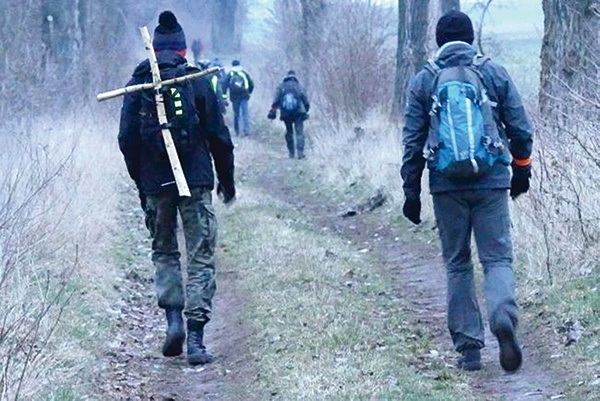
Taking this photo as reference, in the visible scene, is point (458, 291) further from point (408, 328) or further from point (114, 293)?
point (114, 293)

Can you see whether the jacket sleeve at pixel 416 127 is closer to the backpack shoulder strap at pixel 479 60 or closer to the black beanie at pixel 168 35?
the backpack shoulder strap at pixel 479 60

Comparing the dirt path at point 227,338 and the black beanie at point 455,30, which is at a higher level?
the black beanie at point 455,30

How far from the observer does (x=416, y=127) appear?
7441 mm

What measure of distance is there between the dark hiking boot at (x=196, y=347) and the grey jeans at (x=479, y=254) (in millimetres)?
1753

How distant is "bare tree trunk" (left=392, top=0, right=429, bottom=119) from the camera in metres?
20.5

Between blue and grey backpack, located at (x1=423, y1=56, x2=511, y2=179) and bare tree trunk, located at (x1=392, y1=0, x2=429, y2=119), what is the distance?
13155mm

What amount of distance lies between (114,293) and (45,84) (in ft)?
30.3

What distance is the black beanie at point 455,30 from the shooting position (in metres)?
7.54

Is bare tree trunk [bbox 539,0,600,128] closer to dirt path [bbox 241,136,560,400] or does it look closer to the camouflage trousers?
dirt path [bbox 241,136,560,400]

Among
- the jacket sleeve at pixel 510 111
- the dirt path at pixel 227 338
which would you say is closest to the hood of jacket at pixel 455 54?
the jacket sleeve at pixel 510 111

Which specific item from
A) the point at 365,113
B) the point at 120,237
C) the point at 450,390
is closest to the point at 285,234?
the point at 120,237

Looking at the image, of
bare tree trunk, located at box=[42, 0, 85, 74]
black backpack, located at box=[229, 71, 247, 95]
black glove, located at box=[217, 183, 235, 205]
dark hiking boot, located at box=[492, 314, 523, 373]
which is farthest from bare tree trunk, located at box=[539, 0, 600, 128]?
black backpack, located at box=[229, 71, 247, 95]

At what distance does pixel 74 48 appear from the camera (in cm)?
2731

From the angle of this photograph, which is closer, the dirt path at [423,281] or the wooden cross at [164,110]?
the dirt path at [423,281]
